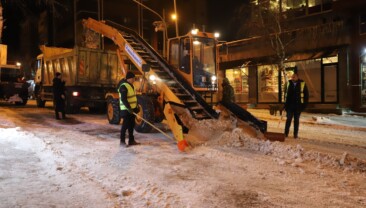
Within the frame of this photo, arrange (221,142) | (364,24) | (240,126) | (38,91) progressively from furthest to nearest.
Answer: (38,91) → (364,24) → (240,126) → (221,142)

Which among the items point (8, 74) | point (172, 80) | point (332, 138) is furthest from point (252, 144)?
point (8, 74)

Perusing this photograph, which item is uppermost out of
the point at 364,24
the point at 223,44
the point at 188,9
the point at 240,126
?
the point at 188,9

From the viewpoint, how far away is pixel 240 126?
9.69 metres

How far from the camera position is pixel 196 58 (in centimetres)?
1150

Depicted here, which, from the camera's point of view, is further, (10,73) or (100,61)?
(10,73)

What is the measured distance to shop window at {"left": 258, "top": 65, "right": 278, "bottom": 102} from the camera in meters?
23.3

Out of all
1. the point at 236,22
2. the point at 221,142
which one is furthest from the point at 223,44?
the point at 236,22

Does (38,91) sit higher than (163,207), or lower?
higher

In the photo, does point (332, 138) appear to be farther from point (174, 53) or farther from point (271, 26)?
point (271, 26)

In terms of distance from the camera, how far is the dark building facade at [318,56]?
19078mm

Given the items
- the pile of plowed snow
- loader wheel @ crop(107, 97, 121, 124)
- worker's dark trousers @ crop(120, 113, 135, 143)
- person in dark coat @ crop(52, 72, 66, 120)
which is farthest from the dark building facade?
worker's dark trousers @ crop(120, 113, 135, 143)

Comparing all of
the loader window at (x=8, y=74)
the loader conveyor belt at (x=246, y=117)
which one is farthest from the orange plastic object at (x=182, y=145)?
the loader window at (x=8, y=74)

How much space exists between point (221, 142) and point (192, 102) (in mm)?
2228

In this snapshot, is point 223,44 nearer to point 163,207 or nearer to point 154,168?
point 154,168
